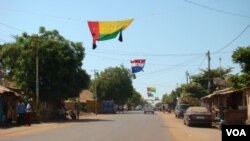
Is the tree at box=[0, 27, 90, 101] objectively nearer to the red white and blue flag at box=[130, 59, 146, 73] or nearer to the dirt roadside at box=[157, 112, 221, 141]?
the red white and blue flag at box=[130, 59, 146, 73]

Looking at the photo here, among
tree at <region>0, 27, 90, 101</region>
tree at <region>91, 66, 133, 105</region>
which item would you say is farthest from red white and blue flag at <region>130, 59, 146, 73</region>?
tree at <region>91, 66, 133, 105</region>

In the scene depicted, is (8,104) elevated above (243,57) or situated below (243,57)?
below

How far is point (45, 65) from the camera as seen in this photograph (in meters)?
43.1

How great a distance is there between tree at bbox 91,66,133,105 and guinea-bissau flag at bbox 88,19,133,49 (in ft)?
230

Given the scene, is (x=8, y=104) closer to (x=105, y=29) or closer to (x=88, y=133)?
(x=105, y=29)

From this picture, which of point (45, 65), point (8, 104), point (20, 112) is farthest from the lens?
point (45, 65)

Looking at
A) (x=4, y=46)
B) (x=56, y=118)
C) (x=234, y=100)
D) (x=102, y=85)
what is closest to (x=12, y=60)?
(x=4, y=46)

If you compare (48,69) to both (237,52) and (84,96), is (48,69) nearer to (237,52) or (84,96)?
(237,52)

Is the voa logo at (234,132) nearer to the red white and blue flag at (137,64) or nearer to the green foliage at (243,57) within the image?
the green foliage at (243,57)

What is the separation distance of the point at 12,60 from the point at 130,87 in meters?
59.3

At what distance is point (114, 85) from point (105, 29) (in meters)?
72.6

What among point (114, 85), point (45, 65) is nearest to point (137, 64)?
point (45, 65)

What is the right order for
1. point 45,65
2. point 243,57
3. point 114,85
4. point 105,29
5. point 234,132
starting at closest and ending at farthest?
1. point 234,132
2. point 105,29
3. point 243,57
4. point 45,65
5. point 114,85

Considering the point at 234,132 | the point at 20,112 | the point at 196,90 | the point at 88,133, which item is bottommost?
the point at 88,133
